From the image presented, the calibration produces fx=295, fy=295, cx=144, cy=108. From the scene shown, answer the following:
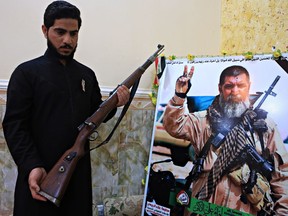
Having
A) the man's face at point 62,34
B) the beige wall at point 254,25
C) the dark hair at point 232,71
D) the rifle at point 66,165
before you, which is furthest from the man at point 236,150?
the man's face at point 62,34

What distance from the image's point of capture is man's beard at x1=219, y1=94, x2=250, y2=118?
1461 mm

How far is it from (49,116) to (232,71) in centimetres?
95

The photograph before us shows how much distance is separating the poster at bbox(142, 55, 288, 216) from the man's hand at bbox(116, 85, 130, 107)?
1.70 feet

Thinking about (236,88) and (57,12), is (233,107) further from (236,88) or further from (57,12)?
(57,12)

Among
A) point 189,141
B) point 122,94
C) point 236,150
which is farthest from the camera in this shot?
point 189,141

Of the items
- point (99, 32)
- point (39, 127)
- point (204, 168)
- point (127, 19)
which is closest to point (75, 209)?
point (39, 127)

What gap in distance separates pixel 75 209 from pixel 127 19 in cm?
129

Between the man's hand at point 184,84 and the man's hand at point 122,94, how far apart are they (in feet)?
1.70

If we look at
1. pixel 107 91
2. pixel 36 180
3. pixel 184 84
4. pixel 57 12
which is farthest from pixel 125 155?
pixel 57 12

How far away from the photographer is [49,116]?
111 cm

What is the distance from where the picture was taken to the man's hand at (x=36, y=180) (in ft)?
3.33

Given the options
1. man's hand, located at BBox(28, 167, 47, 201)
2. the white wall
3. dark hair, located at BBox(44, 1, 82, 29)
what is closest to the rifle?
man's hand, located at BBox(28, 167, 47, 201)

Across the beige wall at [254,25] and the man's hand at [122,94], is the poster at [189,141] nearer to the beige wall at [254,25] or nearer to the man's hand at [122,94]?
the beige wall at [254,25]

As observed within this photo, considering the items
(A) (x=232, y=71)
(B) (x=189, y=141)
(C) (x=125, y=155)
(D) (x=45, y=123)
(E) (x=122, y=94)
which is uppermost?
(A) (x=232, y=71)
